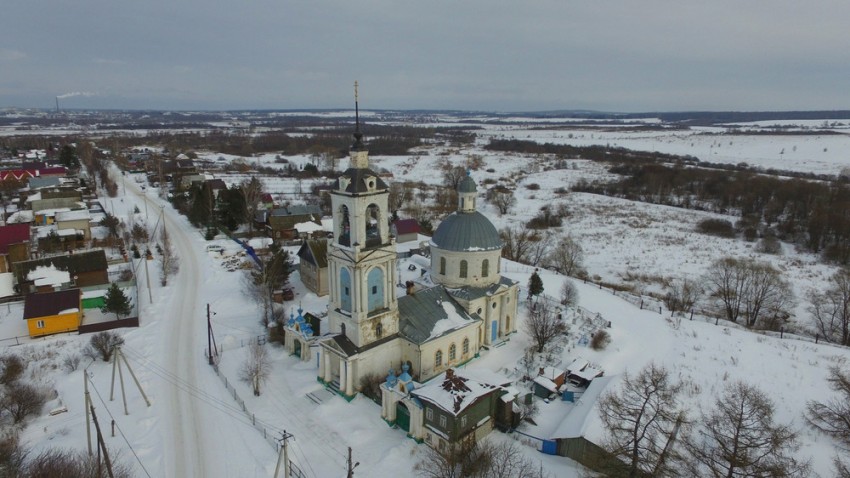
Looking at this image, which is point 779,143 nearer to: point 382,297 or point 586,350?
point 586,350

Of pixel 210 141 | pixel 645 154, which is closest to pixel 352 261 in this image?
pixel 645 154

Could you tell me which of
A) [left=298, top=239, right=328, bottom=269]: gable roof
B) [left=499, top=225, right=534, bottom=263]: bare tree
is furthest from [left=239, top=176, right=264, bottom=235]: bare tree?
[left=499, top=225, right=534, bottom=263]: bare tree

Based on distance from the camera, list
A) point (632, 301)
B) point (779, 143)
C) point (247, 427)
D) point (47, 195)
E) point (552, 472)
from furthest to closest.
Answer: point (779, 143) < point (47, 195) < point (632, 301) < point (247, 427) < point (552, 472)

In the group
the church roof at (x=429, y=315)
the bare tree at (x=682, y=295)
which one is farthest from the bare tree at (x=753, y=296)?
the church roof at (x=429, y=315)

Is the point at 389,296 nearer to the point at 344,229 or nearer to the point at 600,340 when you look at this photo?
the point at 344,229

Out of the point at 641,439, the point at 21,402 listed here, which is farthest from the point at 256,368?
the point at 641,439

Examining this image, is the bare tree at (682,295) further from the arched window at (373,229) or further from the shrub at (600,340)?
the arched window at (373,229)

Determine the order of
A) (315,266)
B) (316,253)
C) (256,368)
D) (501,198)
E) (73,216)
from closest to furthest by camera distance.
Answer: (256,368)
(315,266)
(316,253)
(73,216)
(501,198)
